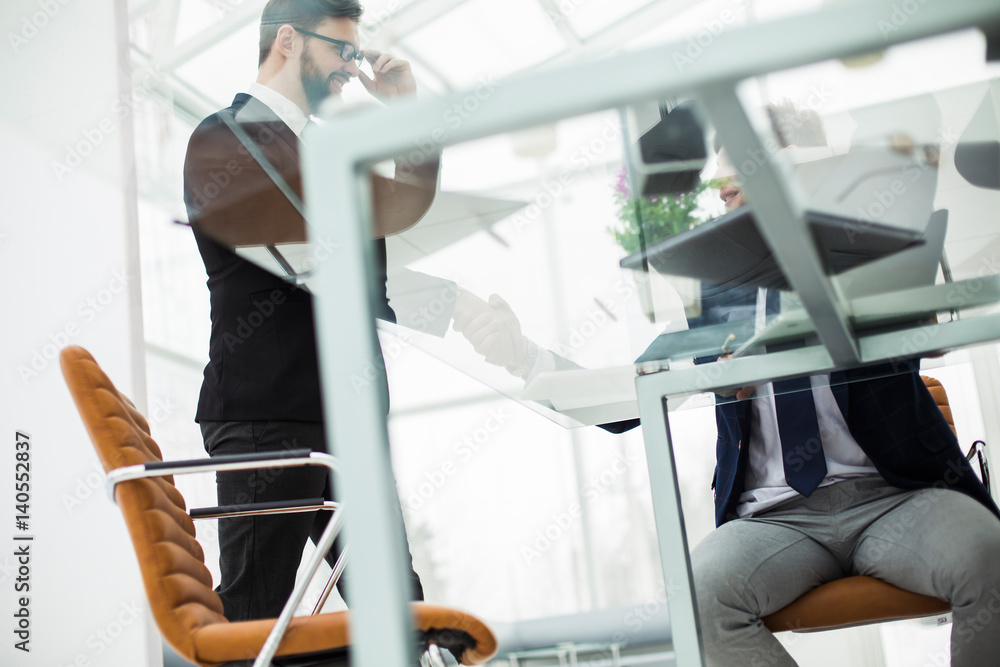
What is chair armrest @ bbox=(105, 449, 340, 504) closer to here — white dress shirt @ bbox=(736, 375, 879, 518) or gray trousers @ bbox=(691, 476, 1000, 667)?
gray trousers @ bbox=(691, 476, 1000, 667)

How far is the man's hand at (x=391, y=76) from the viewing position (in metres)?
1.60

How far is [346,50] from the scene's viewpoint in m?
1.77

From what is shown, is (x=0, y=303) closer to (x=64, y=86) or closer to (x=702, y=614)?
(x=64, y=86)

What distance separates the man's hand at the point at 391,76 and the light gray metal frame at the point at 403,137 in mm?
1152

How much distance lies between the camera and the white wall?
2.31m

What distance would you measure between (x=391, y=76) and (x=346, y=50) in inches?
9.0

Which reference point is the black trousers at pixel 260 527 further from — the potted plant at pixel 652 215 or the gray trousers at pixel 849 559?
the potted plant at pixel 652 215

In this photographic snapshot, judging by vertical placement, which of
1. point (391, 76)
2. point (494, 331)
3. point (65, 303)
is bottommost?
point (494, 331)

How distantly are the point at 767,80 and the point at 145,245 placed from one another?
15.8 ft

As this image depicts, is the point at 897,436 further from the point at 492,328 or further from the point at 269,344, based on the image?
the point at 269,344

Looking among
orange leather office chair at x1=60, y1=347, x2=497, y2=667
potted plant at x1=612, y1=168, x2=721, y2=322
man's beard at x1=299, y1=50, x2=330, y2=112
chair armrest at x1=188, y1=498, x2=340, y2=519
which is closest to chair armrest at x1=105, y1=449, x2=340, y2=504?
orange leather office chair at x1=60, y1=347, x2=497, y2=667

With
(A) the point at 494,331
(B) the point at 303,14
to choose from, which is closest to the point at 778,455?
(A) the point at 494,331

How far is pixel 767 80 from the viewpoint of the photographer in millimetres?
471

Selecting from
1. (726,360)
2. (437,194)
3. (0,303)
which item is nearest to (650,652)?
(0,303)
